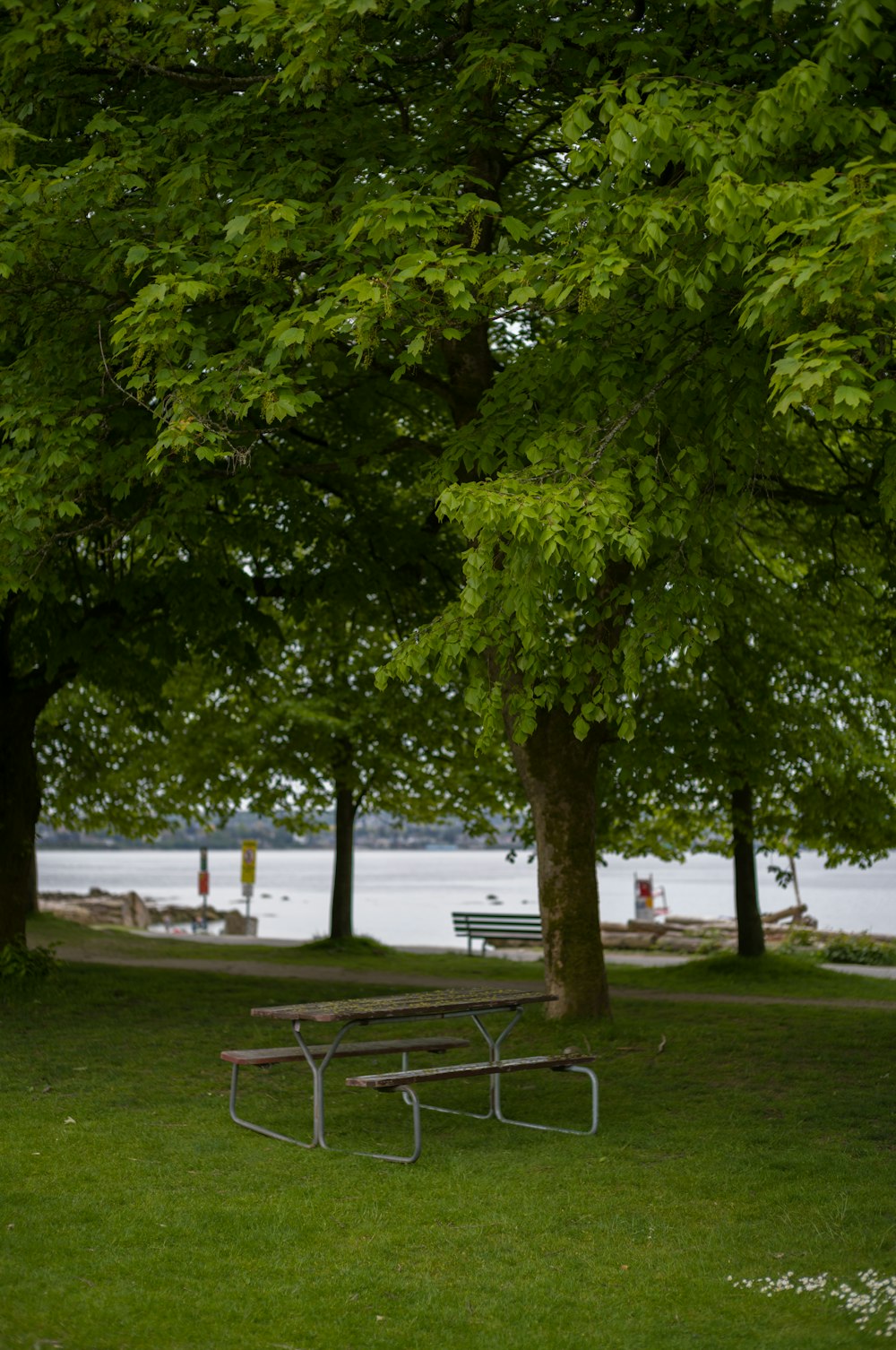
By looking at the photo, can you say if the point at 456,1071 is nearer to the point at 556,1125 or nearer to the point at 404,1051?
the point at 404,1051

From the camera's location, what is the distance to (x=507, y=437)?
28.5ft

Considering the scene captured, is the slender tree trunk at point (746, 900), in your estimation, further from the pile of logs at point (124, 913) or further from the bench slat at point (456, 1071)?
the pile of logs at point (124, 913)

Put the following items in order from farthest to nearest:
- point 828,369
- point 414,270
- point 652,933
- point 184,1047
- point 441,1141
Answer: point 652,933 → point 184,1047 → point 441,1141 → point 414,270 → point 828,369

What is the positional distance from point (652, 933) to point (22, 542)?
72.1 ft

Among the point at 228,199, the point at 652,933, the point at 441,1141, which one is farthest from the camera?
the point at 652,933

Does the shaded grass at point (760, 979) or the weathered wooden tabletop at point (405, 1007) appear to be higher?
the weathered wooden tabletop at point (405, 1007)

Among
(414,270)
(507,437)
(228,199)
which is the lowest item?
(507,437)

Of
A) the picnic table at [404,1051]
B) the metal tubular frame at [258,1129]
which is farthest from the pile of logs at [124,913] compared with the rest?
the picnic table at [404,1051]

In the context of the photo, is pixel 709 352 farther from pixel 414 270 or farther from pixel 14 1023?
pixel 14 1023

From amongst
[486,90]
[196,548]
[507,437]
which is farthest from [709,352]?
[196,548]

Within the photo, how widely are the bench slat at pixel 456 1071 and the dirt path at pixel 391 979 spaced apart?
4.82 m

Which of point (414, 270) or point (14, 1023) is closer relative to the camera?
point (414, 270)

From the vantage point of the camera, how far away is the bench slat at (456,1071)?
25.6 ft

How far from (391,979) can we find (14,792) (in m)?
5.33
